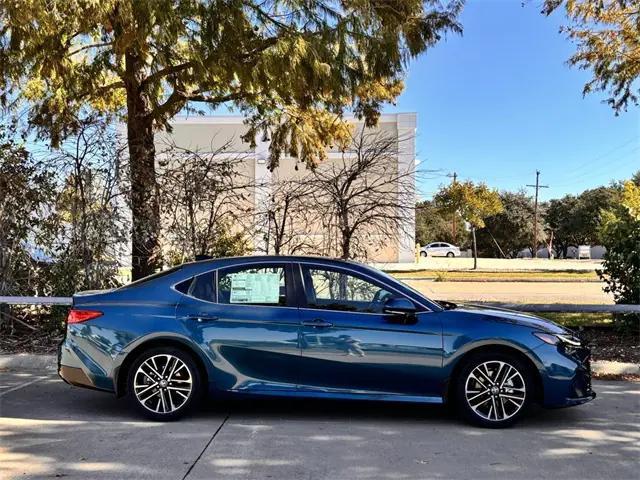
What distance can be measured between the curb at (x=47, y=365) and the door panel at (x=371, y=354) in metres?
3.50

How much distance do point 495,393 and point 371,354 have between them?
1153mm

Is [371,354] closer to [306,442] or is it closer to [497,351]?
[306,442]

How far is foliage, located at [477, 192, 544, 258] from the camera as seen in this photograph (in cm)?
6706

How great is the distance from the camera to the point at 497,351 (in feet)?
17.7

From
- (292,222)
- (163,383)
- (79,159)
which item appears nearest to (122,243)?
(79,159)

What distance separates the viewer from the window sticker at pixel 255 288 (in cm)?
559

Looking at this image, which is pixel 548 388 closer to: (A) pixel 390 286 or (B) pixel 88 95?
(A) pixel 390 286

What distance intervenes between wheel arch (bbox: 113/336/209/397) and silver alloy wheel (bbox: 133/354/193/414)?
0.11 meters

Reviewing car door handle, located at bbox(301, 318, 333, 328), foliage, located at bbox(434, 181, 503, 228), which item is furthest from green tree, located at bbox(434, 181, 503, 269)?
car door handle, located at bbox(301, 318, 333, 328)

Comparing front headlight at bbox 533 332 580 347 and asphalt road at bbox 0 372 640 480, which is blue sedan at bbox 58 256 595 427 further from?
asphalt road at bbox 0 372 640 480

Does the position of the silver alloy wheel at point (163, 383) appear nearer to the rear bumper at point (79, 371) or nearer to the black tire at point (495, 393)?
the rear bumper at point (79, 371)

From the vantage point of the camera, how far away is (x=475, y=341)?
534 centimetres

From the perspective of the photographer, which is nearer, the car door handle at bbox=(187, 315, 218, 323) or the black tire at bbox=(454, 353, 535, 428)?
the black tire at bbox=(454, 353, 535, 428)

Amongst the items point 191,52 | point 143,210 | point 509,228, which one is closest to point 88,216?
point 143,210
